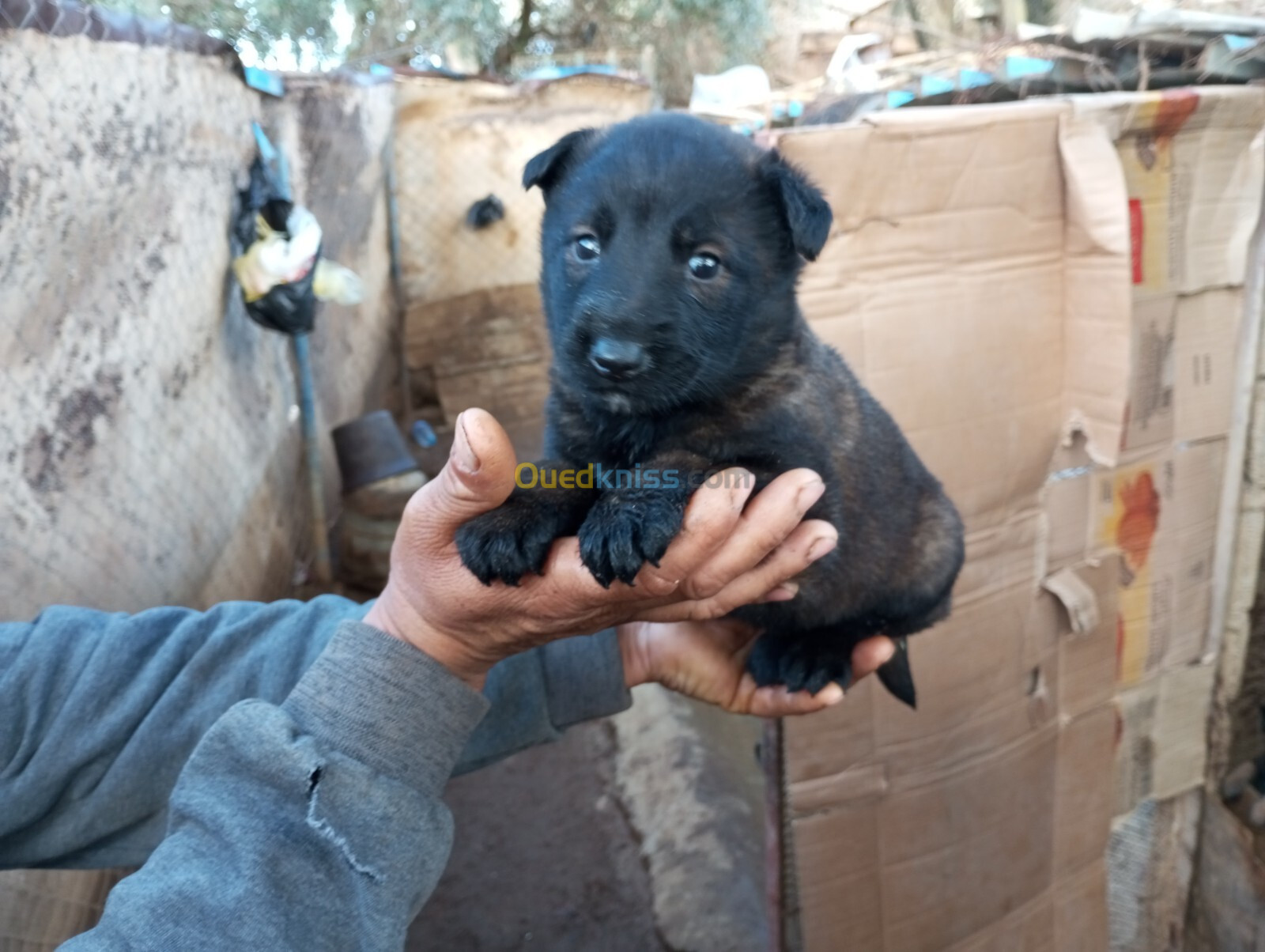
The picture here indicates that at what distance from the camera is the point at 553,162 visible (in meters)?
1.89

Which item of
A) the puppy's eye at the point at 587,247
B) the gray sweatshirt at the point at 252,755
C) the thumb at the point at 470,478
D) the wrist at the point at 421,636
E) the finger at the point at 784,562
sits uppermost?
the puppy's eye at the point at 587,247

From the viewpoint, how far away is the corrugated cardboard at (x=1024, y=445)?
246cm

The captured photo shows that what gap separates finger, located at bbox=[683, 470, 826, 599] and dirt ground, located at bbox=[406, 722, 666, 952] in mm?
2185

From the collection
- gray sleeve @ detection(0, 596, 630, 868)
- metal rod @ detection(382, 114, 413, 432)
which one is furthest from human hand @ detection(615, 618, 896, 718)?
metal rod @ detection(382, 114, 413, 432)

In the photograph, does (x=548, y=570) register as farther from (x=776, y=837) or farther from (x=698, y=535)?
(x=776, y=837)

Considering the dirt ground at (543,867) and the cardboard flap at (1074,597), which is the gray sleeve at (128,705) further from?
the cardboard flap at (1074,597)

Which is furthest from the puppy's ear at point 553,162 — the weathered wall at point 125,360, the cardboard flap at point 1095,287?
the cardboard flap at point 1095,287

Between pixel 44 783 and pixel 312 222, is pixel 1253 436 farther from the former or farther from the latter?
pixel 312 222

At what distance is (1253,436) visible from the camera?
2.96 metres

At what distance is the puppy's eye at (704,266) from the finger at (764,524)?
0.48 meters

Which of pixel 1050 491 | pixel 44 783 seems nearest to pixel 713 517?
pixel 44 783

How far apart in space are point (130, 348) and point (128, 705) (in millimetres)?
1519

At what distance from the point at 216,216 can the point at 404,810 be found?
300cm

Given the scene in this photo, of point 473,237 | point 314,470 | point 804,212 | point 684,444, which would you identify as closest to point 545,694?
point 684,444
